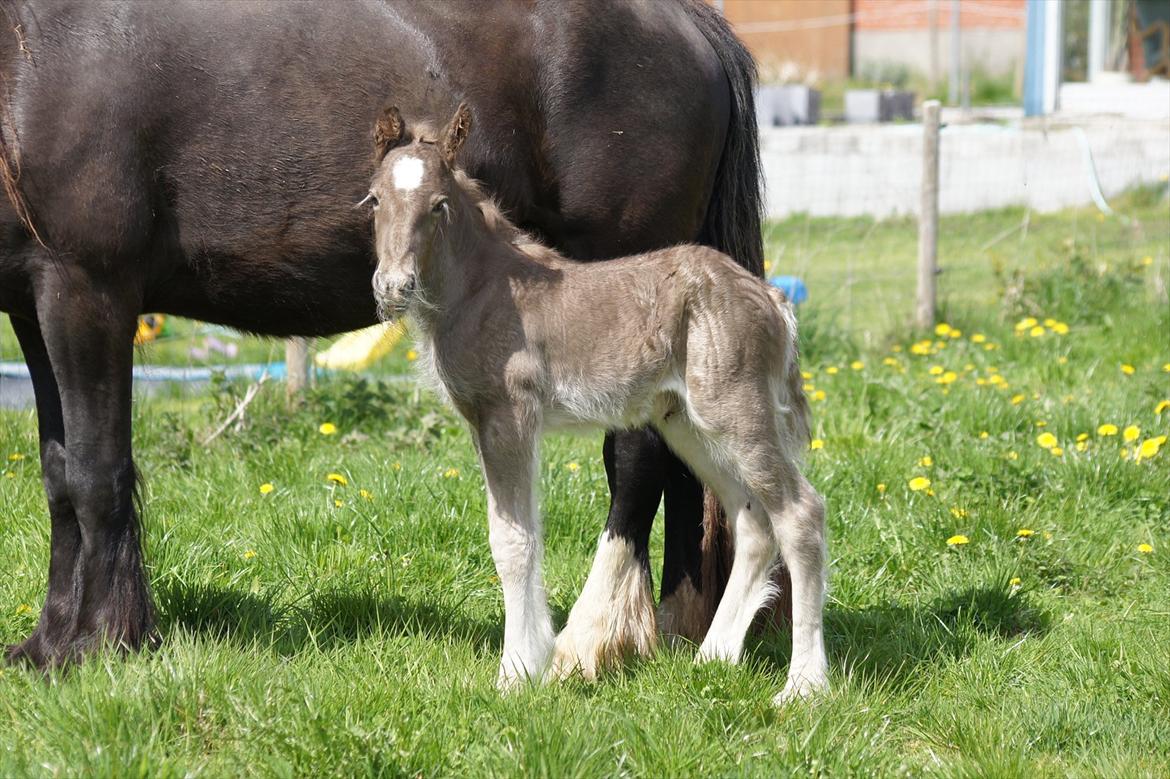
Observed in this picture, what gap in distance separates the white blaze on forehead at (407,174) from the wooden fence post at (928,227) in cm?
608

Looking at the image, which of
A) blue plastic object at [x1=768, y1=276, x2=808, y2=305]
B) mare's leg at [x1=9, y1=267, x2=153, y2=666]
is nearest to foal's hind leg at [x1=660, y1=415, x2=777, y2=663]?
mare's leg at [x1=9, y1=267, x2=153, y2=666]

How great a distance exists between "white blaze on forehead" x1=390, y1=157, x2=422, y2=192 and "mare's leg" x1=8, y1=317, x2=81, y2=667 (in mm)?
1313

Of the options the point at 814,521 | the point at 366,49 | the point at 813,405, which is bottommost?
the point at 813,405

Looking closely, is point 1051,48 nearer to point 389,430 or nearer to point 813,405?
point 813,405

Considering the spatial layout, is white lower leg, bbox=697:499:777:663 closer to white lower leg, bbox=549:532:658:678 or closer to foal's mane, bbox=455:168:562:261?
white lower leg, bbox=549:532:658:678

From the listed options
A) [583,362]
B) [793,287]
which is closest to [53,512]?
[583,362]

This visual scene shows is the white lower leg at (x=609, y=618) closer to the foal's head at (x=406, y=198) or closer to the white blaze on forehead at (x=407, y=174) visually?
the foal's head at (x=406, y=198)

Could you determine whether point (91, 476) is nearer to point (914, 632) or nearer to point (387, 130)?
point (387, 130)

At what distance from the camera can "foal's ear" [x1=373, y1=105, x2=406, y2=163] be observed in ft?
11.2

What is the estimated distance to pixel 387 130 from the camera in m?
3.44

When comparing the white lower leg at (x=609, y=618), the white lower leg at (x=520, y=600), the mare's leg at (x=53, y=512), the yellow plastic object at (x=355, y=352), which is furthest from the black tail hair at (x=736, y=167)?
the yellow plastic object at (x=355, y=352)

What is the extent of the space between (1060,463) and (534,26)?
302 centimetres

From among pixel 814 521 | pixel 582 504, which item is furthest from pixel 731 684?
pixel 582 504

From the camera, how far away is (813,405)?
6.82 m
